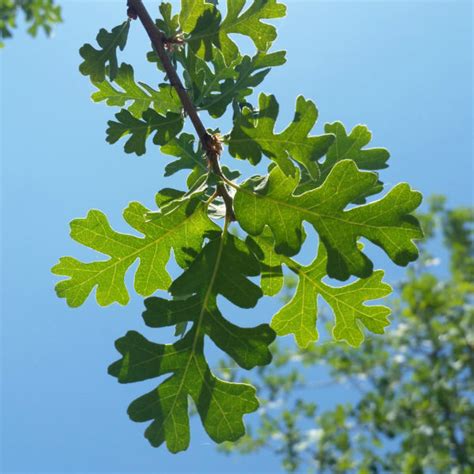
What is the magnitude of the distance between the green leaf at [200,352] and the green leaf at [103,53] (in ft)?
3.29

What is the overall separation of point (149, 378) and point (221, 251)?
1.72ft

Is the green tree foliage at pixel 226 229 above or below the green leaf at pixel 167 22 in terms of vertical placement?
below

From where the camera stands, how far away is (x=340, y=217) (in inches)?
78.4

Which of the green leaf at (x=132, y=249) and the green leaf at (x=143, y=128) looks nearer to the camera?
the green leaf at (x=132, y=249)

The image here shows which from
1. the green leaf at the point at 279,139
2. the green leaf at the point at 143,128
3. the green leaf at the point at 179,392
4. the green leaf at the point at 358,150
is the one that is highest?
the green leaf at the point at 358,150

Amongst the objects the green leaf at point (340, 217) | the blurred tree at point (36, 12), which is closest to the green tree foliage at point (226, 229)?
the green leaf at point (340, 217)

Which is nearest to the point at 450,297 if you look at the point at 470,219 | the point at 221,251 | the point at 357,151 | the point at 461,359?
the point at 461,359

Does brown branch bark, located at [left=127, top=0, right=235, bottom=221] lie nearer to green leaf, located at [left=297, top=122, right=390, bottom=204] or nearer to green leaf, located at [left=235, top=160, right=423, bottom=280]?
green leaf, located at [left=235, top=160, right=423, bottom=280]

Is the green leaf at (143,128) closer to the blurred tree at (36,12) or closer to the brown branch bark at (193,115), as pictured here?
the brown branch bark at (193,115)

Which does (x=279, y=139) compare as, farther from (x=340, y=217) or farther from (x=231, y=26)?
(x=231, y=26)

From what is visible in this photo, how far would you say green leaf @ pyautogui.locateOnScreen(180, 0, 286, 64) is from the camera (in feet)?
7.94

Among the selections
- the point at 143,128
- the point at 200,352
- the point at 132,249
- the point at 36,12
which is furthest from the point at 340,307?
the point at 36,12

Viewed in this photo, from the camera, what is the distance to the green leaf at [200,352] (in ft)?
6.80

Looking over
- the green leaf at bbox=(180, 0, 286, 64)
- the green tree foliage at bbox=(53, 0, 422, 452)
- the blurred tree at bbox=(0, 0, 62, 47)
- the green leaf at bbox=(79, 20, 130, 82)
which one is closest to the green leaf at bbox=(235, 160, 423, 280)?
the green tree foliage at bbox=(53, 0, 422, 452)
